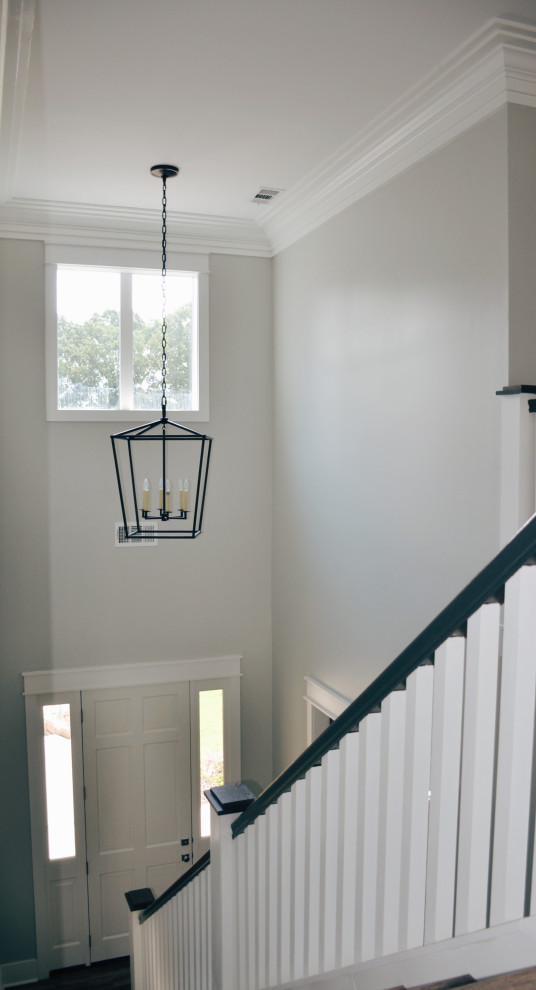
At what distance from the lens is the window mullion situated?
5.57m

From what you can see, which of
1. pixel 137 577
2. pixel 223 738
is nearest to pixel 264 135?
pixel 137 577

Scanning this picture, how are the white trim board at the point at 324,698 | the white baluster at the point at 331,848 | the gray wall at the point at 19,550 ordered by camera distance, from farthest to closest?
the gray wall at the point at 19,550 → the white trim board at the point at 324,698 → the white baluster at the point at 331,848

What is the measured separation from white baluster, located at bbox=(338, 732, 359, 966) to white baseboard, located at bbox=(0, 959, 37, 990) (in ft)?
15.9

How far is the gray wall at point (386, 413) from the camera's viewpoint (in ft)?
10.8

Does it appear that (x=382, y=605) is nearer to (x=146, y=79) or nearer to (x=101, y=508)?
(x=101, y=508)

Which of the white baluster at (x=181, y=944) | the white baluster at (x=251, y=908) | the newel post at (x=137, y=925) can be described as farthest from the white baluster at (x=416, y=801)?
the newel post at (x=137, y=925)

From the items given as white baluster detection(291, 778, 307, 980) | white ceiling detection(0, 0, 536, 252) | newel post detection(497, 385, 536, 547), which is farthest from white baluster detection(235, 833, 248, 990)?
white ceiling detection(0, 0, 536, 252)

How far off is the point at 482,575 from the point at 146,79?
2.98 m

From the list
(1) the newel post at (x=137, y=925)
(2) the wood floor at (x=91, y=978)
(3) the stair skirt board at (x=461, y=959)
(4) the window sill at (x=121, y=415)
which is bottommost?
(2) the wood floor at (x=91, y=978)

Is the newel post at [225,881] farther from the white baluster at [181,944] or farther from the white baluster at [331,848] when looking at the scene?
the white baluster at [331,848]

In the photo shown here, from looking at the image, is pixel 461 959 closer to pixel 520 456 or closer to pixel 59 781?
pixel 520 456

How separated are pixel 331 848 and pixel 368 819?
250mm

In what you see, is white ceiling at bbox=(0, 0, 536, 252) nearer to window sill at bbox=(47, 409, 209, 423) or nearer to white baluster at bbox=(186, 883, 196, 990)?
window sill at bbox=(47, 409, 209, 423)

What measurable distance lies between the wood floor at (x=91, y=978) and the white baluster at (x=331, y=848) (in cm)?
451
